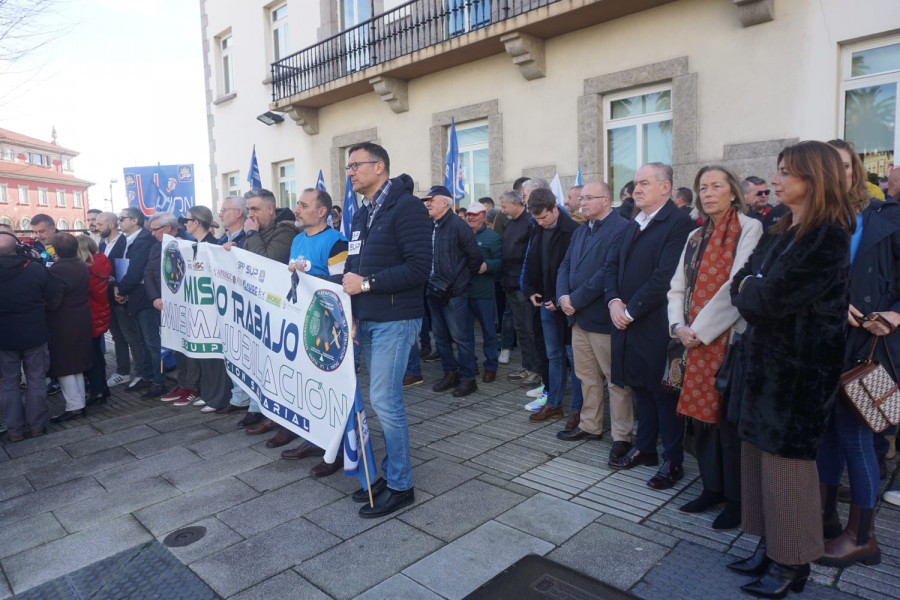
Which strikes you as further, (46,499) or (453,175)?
(453,175)

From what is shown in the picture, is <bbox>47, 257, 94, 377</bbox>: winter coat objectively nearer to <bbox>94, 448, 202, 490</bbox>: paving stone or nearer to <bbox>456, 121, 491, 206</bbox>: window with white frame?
<bbox>94, 448, 202, 490</bbox>: paving stone

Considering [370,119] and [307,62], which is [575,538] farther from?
[307,62]

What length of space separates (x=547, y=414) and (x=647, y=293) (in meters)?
1.84

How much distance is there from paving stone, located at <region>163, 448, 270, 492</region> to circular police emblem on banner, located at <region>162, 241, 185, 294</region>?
2.19 meters

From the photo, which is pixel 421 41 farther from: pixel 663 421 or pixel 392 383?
pixel 663 421

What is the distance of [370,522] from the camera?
3549mm

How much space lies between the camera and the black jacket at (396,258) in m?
3.53

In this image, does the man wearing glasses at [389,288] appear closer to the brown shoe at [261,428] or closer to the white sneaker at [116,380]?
the brown shoe at [261,428]

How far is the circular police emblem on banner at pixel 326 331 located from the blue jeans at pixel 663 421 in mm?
1966

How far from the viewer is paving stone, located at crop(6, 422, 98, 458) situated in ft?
17.2

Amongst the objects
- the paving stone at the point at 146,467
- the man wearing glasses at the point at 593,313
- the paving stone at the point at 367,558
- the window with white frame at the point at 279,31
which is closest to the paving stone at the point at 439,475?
the paving stone at the point at 367,558

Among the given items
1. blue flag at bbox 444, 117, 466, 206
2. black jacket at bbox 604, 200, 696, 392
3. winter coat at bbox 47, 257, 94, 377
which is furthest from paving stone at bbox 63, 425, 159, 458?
blue flag at bbox 444, 117, 466, 206

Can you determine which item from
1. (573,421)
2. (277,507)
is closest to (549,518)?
(573,421)

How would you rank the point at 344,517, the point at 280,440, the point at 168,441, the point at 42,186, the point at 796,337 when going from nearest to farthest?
the point at 796,337
the point at 344,517
the point at 280,440
the point at 168,441
the point at 42,186
